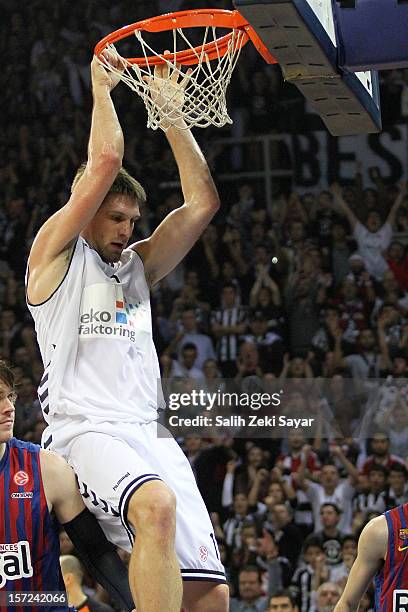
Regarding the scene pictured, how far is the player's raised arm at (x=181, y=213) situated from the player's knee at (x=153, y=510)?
1.11 m

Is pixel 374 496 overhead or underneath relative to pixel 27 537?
underneath

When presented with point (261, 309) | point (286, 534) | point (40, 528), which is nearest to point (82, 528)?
point (40, 528)

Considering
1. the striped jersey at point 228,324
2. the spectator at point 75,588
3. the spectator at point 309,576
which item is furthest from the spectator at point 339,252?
the spectator at point 75,588

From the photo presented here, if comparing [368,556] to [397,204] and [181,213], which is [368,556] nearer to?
[181,213]

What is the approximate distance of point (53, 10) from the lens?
502 inches

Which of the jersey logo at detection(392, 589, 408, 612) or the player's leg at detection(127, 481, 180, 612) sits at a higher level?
the player's leg at detection(127, 481, 180, 612)

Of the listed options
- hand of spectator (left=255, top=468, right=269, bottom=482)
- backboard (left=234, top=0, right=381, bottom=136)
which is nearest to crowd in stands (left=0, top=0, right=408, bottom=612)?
hand of spectator (left=255, top=468, right=269, bottom=482)

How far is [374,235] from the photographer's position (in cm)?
1062

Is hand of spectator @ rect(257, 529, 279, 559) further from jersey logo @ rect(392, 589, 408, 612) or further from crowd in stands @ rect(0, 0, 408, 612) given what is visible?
jersey logo @ rect(392, 589, 408, 612)

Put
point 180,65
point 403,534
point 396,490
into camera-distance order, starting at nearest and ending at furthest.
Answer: point 403,534
point 180,65
point 396,490

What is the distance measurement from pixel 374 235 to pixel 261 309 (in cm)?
135

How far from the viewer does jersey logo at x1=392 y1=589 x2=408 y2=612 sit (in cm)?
448

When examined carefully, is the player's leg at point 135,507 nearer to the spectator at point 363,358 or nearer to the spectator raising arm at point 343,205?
the spectator at point 363,358

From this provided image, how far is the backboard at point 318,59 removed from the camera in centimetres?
342
